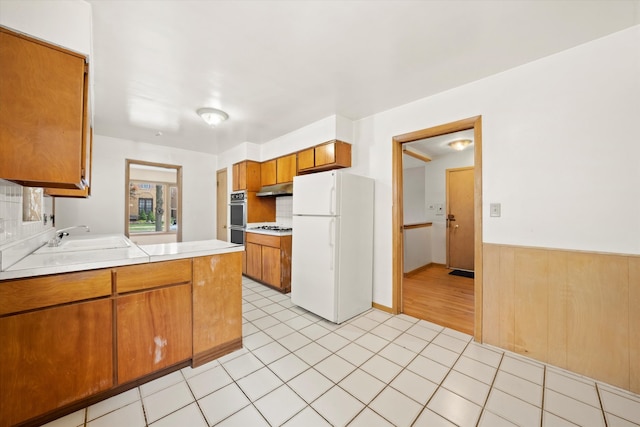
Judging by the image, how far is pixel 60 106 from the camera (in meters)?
1.32

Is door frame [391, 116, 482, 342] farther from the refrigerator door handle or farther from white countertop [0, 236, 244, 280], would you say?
white countertop [0, 236, 244, 280]

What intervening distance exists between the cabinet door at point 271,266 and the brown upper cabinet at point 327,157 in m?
1.35

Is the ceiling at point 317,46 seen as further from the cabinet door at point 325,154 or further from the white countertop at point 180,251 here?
the white countertop at point 180,251

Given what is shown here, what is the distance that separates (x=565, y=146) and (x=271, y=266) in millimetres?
3507

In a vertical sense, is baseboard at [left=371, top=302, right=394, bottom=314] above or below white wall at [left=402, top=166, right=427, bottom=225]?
below

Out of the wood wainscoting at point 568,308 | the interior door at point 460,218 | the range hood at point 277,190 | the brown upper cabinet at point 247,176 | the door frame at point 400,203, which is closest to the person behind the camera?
the wood wainscoting at point 568,308

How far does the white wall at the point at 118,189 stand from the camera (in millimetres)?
4020

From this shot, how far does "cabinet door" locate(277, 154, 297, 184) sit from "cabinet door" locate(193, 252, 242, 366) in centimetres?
199

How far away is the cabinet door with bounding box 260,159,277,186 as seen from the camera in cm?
419

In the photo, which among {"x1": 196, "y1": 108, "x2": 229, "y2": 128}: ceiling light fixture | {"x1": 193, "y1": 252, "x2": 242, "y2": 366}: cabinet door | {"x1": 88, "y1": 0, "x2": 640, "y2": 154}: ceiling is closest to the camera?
{"x1": 88, "y1": 0, "x2": 640, "y2": 154}: ceiling

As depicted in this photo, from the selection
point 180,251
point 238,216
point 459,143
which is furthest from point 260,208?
point 459,143

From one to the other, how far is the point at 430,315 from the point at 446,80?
99.3 inches

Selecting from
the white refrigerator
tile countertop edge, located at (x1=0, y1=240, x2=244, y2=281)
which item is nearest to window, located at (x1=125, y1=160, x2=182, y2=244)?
the white refrigerator

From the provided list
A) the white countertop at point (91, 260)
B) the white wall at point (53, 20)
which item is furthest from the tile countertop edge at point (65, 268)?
A: the white wall at point (53, 20)
